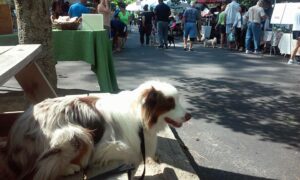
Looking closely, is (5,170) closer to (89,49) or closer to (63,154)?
(63,154)

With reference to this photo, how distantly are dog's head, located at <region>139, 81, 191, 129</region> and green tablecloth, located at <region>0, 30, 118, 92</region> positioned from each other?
4.22 m

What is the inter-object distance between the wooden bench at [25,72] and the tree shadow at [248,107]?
11.1 ft

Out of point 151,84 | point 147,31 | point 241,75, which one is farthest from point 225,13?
point 151,84

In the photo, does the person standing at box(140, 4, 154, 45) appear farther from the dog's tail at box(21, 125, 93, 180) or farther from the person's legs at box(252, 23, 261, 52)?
the dog's tail at box(21, 125, 93, 180)

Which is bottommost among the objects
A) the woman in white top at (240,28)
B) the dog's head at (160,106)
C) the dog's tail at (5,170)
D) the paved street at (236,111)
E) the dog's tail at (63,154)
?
the paved street at (236,111)

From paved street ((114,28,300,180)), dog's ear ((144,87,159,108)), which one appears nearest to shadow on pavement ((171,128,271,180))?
paved street ((114,28,300,180))

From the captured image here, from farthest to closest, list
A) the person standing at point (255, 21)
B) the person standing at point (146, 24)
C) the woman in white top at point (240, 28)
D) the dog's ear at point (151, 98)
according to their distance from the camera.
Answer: the person standing at point (146, 24)
the woman in white top at point (240, 28)
the person standing at point (255, 21)
the dog's ear at point (151, 98)

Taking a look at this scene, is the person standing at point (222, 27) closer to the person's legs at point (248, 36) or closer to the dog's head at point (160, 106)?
the person's legs at point (248, 36)

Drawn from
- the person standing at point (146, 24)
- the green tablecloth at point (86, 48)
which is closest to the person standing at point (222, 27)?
the person standing at point (146, 24)

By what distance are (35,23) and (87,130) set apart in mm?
3266

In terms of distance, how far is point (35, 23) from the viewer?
546 centimetres

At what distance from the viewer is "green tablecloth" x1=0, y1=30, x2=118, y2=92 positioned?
721 cm

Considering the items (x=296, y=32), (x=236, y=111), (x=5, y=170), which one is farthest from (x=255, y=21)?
(x=5, y=170)

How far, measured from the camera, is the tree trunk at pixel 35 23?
5.37 m
